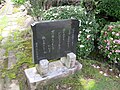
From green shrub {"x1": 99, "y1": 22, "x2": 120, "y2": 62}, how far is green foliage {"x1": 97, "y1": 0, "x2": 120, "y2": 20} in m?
0.81

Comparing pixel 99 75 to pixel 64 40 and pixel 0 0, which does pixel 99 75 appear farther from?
pixel 0 0

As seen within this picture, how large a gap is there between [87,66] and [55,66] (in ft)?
2.56

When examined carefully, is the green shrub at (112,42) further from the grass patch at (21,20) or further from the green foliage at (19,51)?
the grass patch at (21,20)

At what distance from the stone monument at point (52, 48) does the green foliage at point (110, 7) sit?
1.80m

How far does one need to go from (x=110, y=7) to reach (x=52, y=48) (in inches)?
90.3

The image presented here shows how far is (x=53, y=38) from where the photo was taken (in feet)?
10.1

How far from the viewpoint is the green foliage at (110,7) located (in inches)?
178

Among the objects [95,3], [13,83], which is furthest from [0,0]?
[13,83]

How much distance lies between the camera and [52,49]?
10.4ft

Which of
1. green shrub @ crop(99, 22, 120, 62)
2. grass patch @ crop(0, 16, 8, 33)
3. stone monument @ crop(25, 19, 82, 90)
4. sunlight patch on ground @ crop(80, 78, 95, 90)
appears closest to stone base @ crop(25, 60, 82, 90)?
stone monument @ crop(25, 19, 82, 90)

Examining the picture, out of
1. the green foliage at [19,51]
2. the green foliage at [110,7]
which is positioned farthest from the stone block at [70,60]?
the green foliage at [110,7]

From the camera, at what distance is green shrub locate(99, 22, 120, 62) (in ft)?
11.9

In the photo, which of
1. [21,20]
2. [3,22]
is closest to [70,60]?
[21,20]

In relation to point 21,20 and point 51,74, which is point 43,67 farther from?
point 21,20
